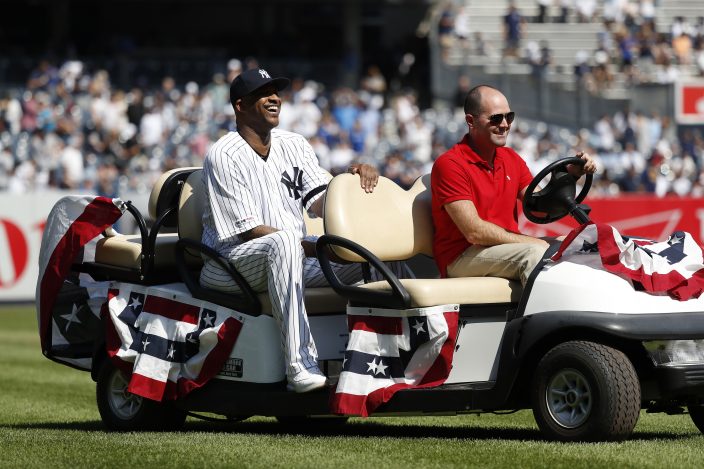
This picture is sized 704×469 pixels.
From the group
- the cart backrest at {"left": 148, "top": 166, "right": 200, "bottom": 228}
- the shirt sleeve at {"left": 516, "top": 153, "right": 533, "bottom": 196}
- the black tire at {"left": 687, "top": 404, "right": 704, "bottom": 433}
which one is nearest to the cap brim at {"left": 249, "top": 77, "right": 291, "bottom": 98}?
the cart backrest at {"left": 148, "top": 166, "right": 200, "bottom": 228}

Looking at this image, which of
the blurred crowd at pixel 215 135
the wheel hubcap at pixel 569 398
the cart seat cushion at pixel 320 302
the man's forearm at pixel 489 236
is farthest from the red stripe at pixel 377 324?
the blurred crowd at pixel 215 135

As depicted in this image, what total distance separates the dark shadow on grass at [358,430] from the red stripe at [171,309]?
639mm

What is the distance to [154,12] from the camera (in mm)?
33719

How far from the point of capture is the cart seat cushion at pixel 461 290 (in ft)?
22.1

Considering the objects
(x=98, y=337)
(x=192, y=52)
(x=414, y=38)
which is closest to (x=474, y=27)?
(x=414, y=38)

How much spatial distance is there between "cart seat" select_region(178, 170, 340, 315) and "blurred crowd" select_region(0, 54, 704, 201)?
45.2ft

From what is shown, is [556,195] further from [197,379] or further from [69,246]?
[69,246]

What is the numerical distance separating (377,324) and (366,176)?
0.86 meters

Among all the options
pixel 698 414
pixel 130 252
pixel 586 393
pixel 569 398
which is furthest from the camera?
pixel 130 252

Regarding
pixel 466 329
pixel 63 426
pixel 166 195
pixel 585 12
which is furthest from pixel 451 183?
pixel 585 12

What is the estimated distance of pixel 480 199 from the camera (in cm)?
716

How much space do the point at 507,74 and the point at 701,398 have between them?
22.1 meters

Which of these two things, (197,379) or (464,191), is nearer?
(464,191)

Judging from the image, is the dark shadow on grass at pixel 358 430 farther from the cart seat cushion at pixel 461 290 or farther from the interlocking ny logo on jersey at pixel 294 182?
the interlocking ny logo on jersey at pixel 294 182
